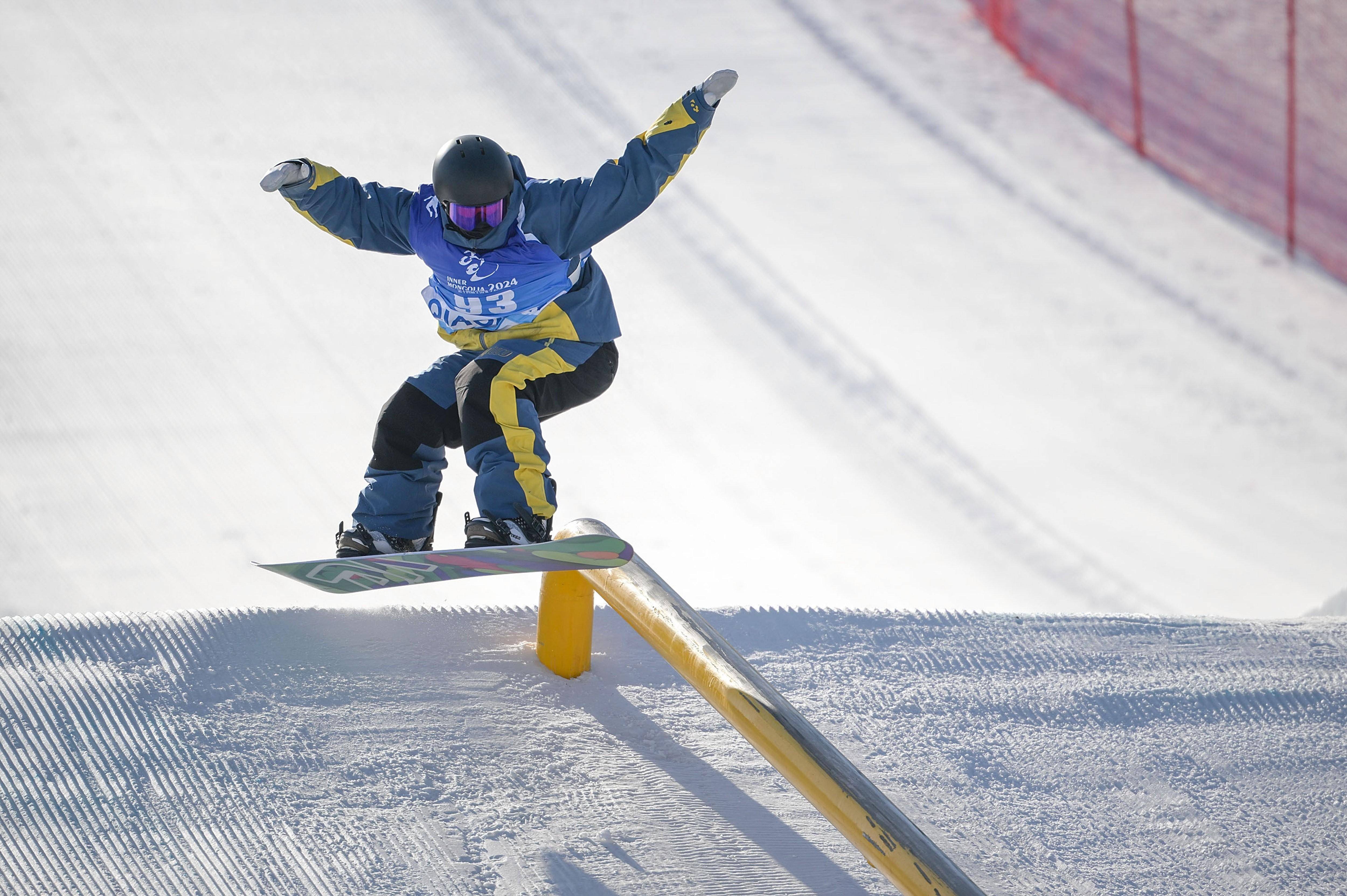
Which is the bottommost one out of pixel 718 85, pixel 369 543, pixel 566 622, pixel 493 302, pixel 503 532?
pixel 566 622

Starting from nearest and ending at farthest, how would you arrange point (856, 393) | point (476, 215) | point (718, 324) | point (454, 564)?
point (454, 564) < point (476, 215) < point (856, 393) < point (718, 324)

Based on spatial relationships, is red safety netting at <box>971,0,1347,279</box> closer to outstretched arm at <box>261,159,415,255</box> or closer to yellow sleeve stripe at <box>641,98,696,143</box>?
yellow sleeve stripe at <box>641,98,696,143</box>

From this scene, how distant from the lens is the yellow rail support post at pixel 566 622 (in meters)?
2.71

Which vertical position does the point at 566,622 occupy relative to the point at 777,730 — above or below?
below

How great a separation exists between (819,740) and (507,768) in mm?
694

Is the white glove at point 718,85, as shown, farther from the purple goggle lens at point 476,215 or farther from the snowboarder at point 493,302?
the purple goggle lens at point 476,215

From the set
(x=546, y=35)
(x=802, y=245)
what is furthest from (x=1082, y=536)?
(x=546, y=35)

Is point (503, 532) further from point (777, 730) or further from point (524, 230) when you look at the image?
point (777, 730)

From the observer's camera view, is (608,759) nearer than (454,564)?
No

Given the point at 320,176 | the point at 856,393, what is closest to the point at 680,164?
the point at 320,176

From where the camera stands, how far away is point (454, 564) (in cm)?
234

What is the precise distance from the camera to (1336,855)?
8.38 feet

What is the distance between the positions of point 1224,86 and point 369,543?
20.2 feet

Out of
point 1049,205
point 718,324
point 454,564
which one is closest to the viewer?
point 454,564
